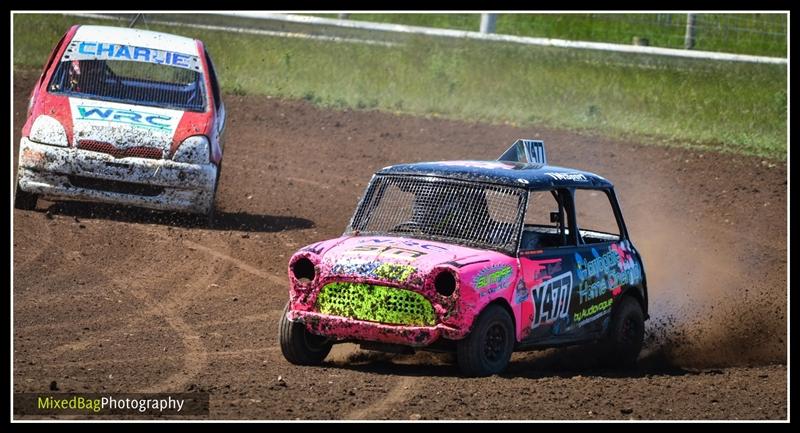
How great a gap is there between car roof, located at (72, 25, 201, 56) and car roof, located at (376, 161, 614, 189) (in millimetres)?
5740

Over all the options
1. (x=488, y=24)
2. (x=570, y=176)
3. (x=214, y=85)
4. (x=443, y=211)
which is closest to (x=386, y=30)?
(x=488, y=24)

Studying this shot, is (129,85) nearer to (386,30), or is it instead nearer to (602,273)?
(602,273)

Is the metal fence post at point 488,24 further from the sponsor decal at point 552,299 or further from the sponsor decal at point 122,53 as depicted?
the sponsor decal at point 552,299

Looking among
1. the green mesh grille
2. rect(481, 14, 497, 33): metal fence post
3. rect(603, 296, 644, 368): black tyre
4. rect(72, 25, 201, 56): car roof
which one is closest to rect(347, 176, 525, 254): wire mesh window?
the green mesh grille

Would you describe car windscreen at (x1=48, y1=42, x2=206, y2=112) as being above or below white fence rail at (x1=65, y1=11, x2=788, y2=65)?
above

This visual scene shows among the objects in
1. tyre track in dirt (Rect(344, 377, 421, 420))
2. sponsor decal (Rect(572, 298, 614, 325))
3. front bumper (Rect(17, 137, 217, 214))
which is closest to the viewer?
tyre track in dirt (Rect(344, 377, 421, 420))

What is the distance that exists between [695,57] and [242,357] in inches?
574

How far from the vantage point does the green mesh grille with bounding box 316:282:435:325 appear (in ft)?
25.7

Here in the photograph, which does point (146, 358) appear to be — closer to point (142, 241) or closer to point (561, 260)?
point (561, 260)

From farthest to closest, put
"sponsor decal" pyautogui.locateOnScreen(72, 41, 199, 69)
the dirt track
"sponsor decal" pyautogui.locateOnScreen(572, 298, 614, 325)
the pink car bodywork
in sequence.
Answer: "sponsor decal" pyautogui.locateOnScreen(72, 41, 199, 69), "sponsor decal" pyautogui.locateOnScreen(572, 298, 614, 325), the pink car bodywork, the dirt track

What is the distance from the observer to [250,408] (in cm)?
695

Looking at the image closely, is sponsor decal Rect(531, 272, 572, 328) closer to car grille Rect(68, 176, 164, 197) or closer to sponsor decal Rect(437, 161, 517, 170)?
sponsor decal Rect(437, 161, 517, 170)

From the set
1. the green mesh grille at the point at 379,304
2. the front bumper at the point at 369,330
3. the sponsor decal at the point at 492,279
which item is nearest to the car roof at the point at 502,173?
the sponsor decal at the point at 492,279

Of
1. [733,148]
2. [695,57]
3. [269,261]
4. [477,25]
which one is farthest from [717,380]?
[477,25]
